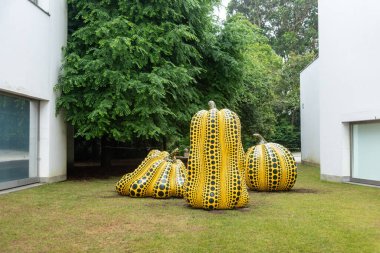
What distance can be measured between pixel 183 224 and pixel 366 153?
26.8 ft

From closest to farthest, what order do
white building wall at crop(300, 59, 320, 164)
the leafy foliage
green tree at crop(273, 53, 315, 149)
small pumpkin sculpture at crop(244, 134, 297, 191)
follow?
small pumpkin sculpture at crop(244, 134, 297, 191) < the leafy foliage < white building wall at crop(300, 59, 320, 164) < green tree at crop(273, 53, 315, 149)

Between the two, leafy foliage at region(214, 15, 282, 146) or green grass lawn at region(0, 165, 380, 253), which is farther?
leafy foliage at region(214, 15, 282, 146)

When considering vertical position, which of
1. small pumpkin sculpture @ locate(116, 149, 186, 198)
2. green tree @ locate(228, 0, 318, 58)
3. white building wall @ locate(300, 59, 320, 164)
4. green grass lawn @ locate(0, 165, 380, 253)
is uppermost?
green tree @ locate(228, 0, 318, 58)

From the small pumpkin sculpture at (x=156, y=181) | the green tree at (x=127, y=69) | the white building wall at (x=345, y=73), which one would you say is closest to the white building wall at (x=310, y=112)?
the white building wall at (x=345, y=73)

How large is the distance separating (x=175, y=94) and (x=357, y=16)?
6038 millimetres

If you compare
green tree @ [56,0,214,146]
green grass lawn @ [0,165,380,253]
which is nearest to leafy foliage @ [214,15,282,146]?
green tree @ [56,0,214,146]

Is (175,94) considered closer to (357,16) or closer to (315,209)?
(357,16)

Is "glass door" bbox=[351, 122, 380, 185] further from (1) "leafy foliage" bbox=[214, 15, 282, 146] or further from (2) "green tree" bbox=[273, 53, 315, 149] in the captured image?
(2) "green tree" bbox=[273, 53, 315, 149]

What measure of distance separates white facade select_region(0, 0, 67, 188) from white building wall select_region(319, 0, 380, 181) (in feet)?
28.4

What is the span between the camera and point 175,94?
14688 mm

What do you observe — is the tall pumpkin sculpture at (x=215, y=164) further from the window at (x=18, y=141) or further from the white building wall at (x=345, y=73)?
the white building wall at (x=345, y=73)

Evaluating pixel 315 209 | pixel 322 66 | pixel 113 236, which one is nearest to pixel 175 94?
pixel 322 66

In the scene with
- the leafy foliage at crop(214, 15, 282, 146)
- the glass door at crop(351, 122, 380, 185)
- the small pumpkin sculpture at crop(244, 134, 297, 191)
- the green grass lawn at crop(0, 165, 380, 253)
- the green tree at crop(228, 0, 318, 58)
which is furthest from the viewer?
the green tree at crop(228, 0, 318, 58)

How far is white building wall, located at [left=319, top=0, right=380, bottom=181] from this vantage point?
1268cm
